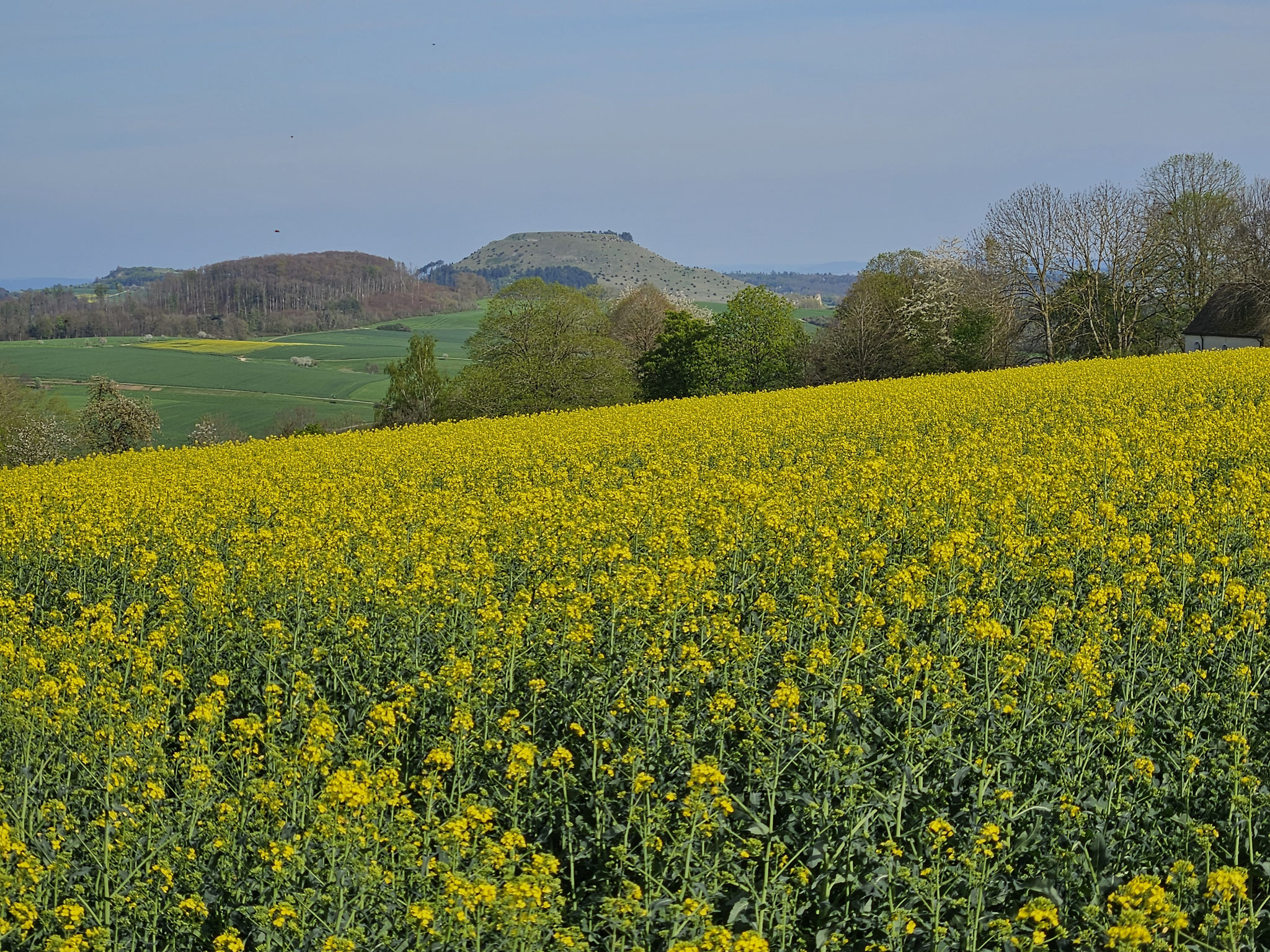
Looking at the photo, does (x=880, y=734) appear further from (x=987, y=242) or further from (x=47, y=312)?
(x=47, y=312)

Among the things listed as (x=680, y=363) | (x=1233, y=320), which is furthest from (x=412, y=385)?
(x=1233, y=320)

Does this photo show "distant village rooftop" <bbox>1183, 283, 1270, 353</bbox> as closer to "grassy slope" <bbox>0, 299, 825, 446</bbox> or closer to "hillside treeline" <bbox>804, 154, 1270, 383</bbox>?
"hillside treeline" <bbox>804, 154, 1270, 383</bbox>

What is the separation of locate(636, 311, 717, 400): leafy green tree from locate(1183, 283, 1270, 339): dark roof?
95.4 feet

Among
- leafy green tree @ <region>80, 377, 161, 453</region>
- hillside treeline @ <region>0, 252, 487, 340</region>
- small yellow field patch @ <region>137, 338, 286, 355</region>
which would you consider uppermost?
hillside treeline @ <region>0, 252, 487, 340</region>

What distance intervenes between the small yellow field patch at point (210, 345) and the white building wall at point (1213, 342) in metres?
91.1

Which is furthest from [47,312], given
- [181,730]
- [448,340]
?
[181,730]

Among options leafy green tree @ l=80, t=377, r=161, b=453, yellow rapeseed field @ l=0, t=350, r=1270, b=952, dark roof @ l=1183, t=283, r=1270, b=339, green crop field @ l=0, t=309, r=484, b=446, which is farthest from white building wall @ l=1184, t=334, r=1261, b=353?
leafy green tree @ l=80, t=377, r=161, b=453

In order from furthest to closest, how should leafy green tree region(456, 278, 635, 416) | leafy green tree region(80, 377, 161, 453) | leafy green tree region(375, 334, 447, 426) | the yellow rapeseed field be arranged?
leafy green tree region(375, 334, 447, 426) → leafy green tree region(456, 278, 635, 416) → leafy green tree region(80, 377, 161, 453) → the yellow rapeseed field

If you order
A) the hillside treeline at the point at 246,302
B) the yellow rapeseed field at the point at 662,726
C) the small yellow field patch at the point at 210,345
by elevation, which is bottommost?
the yellow rapeseed field at the point at 662,726

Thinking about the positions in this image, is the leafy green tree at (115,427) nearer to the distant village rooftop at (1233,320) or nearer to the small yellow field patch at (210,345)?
the distant village rooftop at (1233,320)

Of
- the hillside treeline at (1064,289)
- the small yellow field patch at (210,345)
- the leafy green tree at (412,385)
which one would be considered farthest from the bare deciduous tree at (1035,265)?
the small yellow field patch at (210,345)

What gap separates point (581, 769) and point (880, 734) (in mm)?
1758

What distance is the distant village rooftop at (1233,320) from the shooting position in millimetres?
59125

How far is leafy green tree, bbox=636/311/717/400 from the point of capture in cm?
6775
